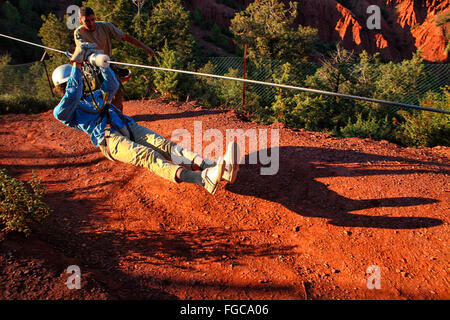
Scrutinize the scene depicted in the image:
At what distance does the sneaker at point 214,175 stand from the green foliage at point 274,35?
50.5 feet

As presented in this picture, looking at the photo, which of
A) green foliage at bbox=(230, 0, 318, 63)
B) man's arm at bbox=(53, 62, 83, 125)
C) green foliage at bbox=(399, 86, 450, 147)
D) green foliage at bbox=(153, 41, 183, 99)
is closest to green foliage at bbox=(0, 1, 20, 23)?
green foliage at bbox=(230, 0, 318, 63)

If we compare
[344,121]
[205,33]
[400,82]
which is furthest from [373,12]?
[344,121]

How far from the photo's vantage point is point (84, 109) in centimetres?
369

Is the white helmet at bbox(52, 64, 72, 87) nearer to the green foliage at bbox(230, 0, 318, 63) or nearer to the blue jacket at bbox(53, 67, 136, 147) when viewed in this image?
the blue jacket at bbox(53, 67, 136, 147)

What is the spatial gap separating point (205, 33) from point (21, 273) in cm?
4333

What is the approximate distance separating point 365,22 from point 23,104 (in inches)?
2066

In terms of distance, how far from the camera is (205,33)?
41.6 meters

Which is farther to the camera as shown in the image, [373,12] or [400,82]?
[373,12]

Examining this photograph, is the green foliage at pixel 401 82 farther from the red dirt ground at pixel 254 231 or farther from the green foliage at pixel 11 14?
the green foliage at pixel 11 14

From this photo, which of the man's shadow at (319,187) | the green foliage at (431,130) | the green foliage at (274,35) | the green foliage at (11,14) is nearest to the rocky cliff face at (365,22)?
the green foliage at (11,14)

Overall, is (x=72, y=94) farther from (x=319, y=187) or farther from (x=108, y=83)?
(x=319, y=187)

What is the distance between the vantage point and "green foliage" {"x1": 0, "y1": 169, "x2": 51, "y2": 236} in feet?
9.69

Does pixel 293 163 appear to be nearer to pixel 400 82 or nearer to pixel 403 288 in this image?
pixel 403 288

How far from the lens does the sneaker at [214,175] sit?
2963 millimetres
